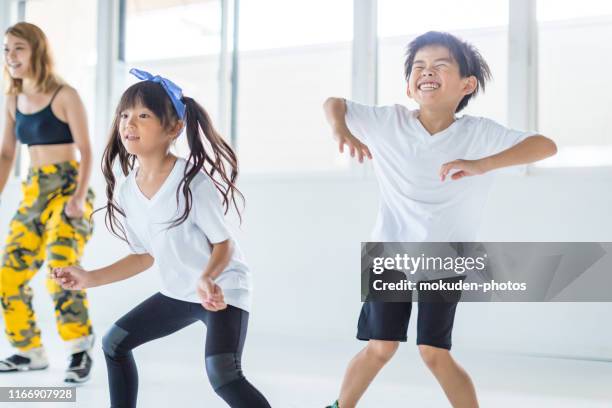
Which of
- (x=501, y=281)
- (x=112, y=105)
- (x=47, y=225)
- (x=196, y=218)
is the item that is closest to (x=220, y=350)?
(x=196, y=218)

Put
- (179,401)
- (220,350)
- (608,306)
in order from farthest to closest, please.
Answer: (608,306), (179,401), (220,350)

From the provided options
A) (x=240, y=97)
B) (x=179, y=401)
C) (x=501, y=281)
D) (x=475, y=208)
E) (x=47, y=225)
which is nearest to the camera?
(x=475, y=208)

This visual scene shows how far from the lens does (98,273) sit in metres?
1.64

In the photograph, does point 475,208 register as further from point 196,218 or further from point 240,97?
point 240,97

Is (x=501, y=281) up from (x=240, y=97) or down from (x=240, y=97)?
down

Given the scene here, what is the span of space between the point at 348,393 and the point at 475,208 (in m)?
0.59

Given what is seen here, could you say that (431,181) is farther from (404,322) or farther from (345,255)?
(345,255)

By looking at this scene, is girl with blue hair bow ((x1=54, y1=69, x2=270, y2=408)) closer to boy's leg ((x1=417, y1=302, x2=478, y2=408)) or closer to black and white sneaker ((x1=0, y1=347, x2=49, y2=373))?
boy's leg ((x1=417, y1=302, x2=478, y2=408))

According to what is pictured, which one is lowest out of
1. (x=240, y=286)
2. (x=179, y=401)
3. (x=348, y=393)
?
(x=179, y=401)

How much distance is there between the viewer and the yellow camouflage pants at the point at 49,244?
2.47 m

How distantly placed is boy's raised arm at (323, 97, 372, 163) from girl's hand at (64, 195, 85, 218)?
1041mm

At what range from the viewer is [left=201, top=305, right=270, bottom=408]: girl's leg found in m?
1.48

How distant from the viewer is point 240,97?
13.5 feet
